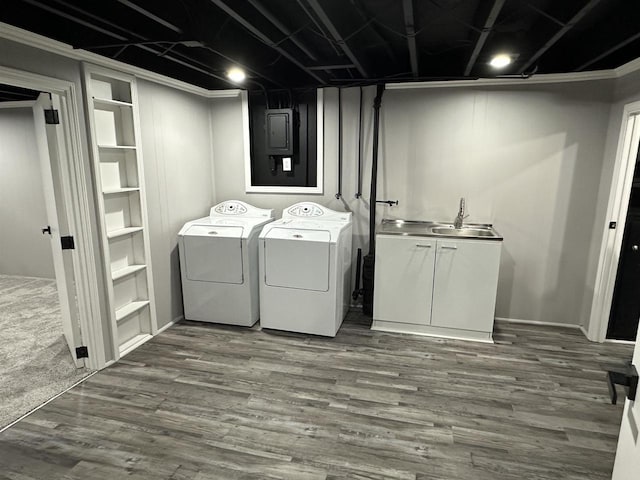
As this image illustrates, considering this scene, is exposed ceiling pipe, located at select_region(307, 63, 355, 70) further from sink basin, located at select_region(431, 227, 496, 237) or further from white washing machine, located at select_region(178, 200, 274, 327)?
sink basin, located at select_region(431, 227, 496, 237)

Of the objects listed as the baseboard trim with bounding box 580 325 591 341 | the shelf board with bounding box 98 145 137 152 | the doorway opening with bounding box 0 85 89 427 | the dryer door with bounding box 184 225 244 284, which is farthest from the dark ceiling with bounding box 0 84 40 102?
the baseboard trim with bounding box 580 325 591 341

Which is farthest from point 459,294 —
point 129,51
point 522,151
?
point 129,51

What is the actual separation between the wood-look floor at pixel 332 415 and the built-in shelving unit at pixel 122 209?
0.30 m

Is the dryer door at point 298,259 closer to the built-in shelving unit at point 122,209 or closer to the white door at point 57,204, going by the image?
the built-in shelving unit at point 122,209

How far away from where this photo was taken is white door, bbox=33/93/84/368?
102 inches

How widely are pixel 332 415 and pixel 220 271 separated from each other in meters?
1.78

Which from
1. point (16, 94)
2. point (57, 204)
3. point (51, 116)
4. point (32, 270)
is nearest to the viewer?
point (51, 116)

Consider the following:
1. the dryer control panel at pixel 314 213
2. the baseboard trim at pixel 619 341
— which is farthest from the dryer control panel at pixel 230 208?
the baseboard trim at pixel 619 341

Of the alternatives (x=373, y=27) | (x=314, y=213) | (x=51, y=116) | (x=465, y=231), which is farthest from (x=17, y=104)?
(x=465, y=231)

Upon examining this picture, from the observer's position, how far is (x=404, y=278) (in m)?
3.52

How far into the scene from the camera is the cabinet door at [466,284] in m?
3.32

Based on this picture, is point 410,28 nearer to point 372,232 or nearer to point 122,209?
point 372,232

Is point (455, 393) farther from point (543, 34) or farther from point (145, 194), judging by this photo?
point (145, 194)

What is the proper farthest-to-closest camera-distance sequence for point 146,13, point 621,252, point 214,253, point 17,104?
point 17,104 → point 214,253 → point 621,252 → point 146,13
